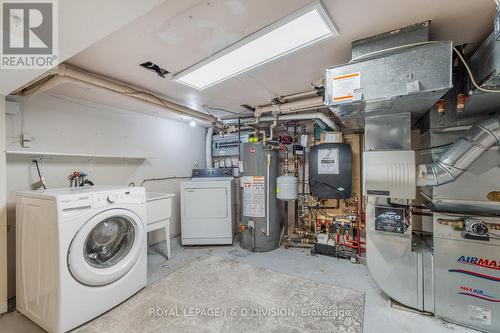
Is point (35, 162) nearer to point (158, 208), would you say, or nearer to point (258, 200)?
point (158, 208)

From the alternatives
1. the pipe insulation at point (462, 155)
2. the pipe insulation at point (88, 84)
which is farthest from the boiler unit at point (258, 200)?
the pipe insulation at point (462, 155)

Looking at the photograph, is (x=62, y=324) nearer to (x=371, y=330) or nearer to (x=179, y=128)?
(x=371, y=330)

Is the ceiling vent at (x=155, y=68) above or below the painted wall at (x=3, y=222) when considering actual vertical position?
above

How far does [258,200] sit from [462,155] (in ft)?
7.57

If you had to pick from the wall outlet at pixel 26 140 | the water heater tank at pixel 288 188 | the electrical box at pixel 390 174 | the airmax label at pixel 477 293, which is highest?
the wall outlet at pixel 26 140

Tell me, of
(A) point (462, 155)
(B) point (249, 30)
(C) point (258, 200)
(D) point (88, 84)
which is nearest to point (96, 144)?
(D) point (88, 84)

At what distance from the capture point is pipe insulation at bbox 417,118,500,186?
1470mm

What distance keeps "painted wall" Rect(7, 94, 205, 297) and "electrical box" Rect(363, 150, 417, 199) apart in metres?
3.02

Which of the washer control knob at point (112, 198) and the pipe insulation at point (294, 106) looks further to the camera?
the pipe insulation at point (294, 106)

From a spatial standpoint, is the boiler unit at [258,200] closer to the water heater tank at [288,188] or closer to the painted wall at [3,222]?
the water heater tank at [288,188]

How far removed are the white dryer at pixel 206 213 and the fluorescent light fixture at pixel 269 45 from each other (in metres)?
1.79

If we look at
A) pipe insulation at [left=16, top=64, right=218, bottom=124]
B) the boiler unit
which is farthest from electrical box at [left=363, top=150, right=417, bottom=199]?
pipe insulation at [left=16, top=64, right=218, bottom=124]

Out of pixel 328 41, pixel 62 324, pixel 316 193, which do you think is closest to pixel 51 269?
pixel 62 324

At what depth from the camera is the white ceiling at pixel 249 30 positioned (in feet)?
3.71
